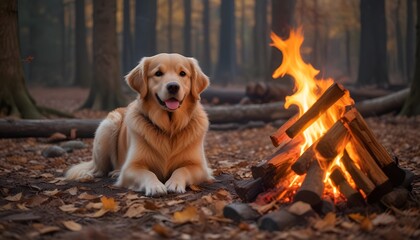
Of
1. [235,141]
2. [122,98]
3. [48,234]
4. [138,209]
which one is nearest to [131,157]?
[138,209]

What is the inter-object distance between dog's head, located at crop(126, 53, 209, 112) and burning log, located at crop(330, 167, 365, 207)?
1.96 metres

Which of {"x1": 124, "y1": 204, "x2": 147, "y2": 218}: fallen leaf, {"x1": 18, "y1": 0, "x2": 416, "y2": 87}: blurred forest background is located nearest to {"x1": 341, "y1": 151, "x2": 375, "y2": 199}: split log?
{"x1": 124, "y1": 204, "x2": 147, "y2": 218}: fallen leaf

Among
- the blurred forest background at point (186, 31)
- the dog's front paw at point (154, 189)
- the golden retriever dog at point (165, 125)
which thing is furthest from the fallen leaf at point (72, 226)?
the blurred forest background at point (186, 31)

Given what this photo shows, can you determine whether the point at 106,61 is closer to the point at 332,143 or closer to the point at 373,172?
the point at 332,143

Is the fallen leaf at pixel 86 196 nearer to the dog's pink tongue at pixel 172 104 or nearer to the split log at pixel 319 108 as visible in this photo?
the dog's pink tongue at pixel 172 104

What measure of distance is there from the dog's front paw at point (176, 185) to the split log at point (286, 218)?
148 centimetres

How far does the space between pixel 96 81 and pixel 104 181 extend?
878 centimetres

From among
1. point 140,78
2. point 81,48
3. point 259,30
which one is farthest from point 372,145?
point 259,30

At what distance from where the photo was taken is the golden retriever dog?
487cm

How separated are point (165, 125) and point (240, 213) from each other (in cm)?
192

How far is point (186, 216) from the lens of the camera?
11.4 ft

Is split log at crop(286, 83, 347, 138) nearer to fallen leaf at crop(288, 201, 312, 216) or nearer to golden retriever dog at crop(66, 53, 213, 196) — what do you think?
fallen leaf at crop(288, 201, 312, 216)

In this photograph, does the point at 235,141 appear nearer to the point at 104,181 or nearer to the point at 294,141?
the point at 104,181

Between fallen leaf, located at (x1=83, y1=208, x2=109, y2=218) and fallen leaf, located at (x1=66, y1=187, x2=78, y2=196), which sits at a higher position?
fallen leaf, located at (x1=83, y1=208, x2=109, y2=218)
